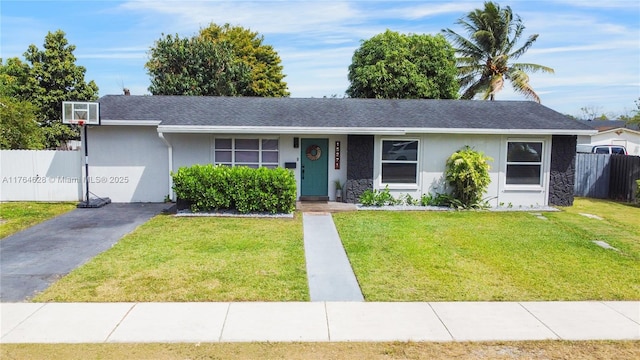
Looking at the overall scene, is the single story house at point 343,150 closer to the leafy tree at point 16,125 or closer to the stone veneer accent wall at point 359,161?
the stone veneer accent wall at point 359,161

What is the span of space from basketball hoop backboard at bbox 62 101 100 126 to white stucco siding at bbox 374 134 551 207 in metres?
8.12

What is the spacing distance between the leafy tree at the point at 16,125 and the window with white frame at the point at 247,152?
9.19 meters

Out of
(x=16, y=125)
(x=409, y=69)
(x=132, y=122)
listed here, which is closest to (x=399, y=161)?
(x=132, y=122)

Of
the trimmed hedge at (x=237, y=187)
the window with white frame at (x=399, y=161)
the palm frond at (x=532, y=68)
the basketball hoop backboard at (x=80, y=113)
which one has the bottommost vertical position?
the trimmed hedge at (x=237, y=187)

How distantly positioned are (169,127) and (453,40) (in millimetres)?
21523

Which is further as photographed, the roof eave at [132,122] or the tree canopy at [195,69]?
the tree canopy at [195,69]

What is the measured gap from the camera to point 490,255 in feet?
29.3

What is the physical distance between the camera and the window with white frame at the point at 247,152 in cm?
1467

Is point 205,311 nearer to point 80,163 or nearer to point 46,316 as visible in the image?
point 46,316

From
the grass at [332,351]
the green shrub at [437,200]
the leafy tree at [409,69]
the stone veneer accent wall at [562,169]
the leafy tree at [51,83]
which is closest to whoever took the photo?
the grass at [332,351]

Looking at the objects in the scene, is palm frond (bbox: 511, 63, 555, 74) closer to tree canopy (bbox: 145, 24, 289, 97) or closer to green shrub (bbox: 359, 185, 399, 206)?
tree canopy (bbox: 145, 24, 289, 97)

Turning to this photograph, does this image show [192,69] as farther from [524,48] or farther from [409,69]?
[524,48]

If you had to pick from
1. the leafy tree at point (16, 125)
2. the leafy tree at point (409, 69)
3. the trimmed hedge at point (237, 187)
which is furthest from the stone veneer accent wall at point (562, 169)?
the leafy tree at point (16, 125)

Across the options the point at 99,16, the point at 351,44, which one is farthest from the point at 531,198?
the point at 351,44
